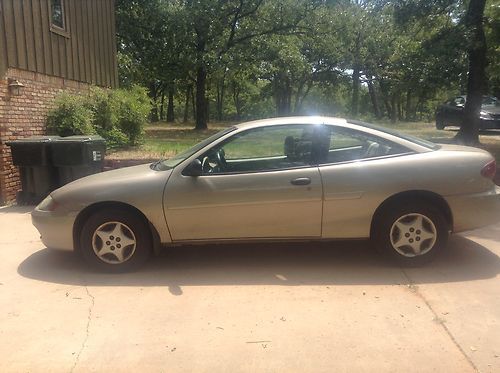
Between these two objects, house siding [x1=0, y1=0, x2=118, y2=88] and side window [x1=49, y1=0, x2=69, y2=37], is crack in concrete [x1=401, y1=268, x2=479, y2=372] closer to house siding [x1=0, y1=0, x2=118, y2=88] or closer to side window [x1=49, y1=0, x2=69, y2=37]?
house siding [x1=0, y1=0, x2=118, y2=88]

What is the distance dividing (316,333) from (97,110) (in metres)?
9.19

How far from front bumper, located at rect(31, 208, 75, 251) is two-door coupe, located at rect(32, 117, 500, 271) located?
0.04 feet

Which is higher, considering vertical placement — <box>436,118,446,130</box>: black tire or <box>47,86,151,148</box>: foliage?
<box>47,86,151,148</box>: foliage

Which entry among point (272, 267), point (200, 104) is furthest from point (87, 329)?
point (200, 104)

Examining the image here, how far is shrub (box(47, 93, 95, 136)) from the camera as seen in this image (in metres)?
9.59

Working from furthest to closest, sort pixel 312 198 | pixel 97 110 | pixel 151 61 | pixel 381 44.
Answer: pixel 381 44 < pixel 151 61 < pixel 97 110 < pixel 312 198

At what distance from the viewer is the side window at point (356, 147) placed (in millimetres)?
4785

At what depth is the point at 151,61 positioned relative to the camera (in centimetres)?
2280

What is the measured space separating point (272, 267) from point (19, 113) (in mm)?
6016

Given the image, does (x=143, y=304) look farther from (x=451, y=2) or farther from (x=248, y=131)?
(x=451, y=2)

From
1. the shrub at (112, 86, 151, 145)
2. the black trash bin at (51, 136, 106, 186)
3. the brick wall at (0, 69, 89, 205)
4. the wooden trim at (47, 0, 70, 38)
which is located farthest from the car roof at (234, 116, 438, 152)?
the shrub at (112, 86, 151, 145)

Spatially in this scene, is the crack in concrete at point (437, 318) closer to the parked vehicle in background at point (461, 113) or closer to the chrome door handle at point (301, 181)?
the chrome door handle at point (301, 181)

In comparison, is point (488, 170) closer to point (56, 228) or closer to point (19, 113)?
point (56, 228)

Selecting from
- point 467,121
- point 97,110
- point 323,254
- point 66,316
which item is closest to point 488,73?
point 467,121
